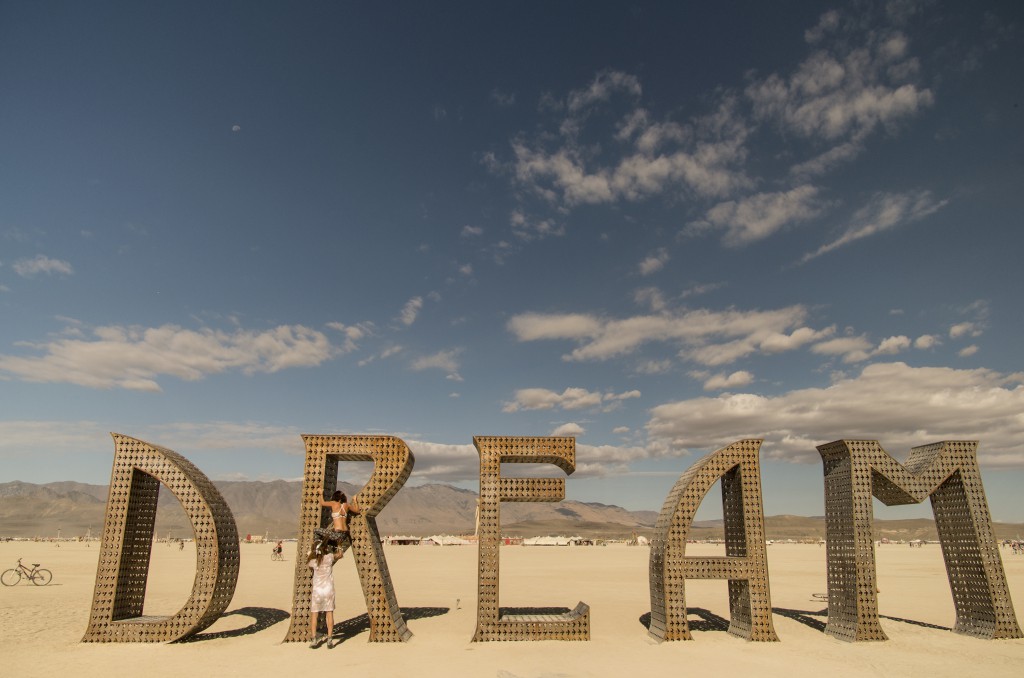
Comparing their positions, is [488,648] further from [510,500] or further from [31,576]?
[31,576]

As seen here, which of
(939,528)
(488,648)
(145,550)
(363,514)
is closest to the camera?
(488,648)

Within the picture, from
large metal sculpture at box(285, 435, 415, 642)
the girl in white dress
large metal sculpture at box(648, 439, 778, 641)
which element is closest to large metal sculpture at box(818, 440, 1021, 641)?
large metal sculpture at box(648, 439, 778, 641)

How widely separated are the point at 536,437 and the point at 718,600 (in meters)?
10.8

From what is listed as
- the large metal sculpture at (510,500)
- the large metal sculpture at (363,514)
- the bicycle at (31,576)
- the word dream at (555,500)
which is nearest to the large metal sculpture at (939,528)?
the word dream at (555,500)

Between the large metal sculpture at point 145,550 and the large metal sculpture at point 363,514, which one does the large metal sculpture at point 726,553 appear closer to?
the large metal sculpture at point 363,514

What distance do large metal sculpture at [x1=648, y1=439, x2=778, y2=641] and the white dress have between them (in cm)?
720

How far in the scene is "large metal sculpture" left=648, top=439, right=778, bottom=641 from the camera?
12.6 metres

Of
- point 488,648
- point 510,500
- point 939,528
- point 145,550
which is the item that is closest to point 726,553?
point 510,500

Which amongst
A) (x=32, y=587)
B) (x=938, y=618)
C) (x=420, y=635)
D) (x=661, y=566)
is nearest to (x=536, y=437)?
(x=661, y=566)

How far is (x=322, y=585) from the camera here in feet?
39.0

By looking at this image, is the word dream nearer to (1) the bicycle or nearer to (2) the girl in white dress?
(2) the girl in white dress

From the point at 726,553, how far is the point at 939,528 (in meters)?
5.96

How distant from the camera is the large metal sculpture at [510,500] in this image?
1248cm

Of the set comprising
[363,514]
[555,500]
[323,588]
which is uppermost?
[555,500]
